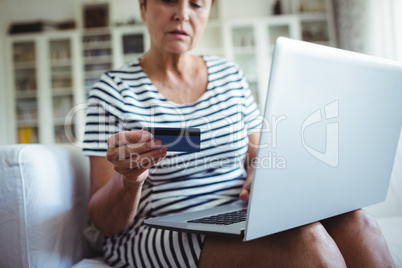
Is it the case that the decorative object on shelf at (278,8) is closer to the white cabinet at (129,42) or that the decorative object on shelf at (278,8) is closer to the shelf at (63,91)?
the white cabinet at (129,42)

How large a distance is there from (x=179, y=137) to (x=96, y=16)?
383 cm

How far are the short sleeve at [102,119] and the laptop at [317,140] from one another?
249 millimetres

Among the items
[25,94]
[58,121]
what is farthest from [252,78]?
[25,94]

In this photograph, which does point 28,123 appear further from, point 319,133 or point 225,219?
point 319,133

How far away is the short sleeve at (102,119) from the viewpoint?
81cm

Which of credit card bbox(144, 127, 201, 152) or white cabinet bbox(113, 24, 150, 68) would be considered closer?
credit card bbox(144, 127, 201, 152)

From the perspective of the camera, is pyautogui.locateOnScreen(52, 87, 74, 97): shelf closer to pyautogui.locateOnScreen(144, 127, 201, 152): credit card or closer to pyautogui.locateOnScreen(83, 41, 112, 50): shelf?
pyautogui.locateOnScreen(83, 41, 112, 50): shelf

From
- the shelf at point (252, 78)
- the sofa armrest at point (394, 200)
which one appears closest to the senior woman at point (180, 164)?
the sofa armrest at point (394, 200)

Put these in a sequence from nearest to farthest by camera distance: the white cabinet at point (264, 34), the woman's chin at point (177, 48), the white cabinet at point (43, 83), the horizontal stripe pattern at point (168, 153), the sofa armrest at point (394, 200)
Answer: the horizontal stripe pattern at point (168, 153)
the woman's chin at point (177, 48)
the sofa armrest at point (394, 200)
the white cabinet at point (264, 34)
the white cabinet at point (43, 83)

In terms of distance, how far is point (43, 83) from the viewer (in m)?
3.91

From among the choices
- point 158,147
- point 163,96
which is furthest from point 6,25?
point 158,147

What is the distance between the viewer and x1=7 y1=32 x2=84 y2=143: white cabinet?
3.88 meters

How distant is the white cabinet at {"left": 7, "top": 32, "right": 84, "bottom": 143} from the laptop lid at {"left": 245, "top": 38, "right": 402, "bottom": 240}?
370 cm

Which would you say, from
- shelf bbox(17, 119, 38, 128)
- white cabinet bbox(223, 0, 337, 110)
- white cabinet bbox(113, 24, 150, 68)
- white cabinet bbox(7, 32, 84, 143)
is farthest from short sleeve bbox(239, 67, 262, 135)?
shelf bbox(17, 119, 38, 128)
